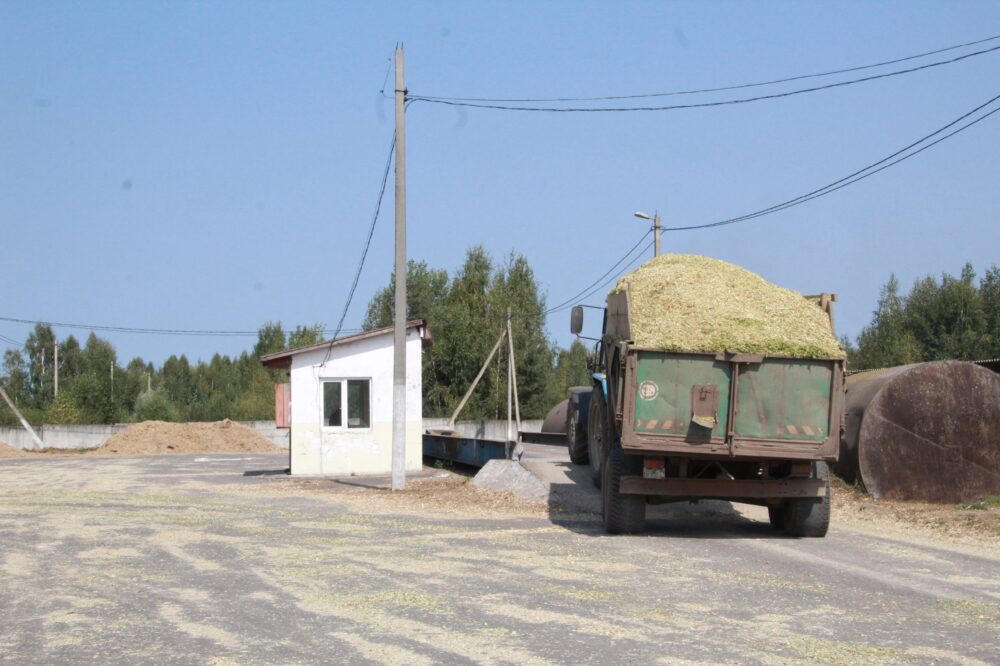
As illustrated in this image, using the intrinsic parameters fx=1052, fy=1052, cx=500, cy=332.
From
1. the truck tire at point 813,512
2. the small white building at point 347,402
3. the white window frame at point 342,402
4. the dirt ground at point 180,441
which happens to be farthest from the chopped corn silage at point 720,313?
the dirt ground at point 180,441

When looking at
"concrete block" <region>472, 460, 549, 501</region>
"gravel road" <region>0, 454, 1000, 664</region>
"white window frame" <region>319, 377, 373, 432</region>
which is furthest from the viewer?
"white window frame" <region>319, 377, 373, 432</region>

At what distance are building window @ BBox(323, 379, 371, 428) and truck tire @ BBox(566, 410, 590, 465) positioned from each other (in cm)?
607

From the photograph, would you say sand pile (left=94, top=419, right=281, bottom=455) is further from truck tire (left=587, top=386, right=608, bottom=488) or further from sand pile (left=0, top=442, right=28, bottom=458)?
truck tire (left=587, top=386, right=608, bottom=488)

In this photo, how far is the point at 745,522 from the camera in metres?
14.6

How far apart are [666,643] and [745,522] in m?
8.01

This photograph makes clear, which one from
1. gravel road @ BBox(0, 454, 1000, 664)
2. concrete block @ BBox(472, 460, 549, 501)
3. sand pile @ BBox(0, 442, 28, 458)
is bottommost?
sand pile @ BBox(0, 442, 28, 458)

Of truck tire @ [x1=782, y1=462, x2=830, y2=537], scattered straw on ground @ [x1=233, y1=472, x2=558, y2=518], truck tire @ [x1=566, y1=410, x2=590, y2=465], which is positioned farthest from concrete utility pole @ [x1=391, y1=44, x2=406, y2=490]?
truck tire @ [x1=782, y1=462, x2=830, y2=537]

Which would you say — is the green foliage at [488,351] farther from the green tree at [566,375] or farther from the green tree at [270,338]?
the green tree at [270,338]

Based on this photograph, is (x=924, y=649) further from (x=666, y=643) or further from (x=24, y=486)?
(x=24, y=486)

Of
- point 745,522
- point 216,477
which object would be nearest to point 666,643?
point 745,522

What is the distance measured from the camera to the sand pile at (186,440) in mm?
43719

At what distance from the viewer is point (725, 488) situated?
40.5 ft

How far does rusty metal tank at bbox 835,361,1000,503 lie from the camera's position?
16250 millimetres

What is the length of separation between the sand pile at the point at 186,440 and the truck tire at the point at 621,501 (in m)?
34.0
